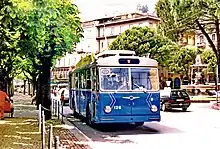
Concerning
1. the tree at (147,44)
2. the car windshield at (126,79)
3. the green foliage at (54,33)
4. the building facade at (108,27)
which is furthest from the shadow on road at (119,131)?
the building facade at (108,27)

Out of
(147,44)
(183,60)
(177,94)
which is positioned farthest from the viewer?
(183,60)

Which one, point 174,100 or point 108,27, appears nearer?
point 174,100

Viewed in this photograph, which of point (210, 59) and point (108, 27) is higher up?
point (108, 27)

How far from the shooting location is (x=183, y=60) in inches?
2997

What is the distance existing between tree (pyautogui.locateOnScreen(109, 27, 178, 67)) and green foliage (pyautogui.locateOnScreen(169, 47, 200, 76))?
1.07 metres

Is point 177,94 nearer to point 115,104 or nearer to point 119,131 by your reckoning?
point 119,131

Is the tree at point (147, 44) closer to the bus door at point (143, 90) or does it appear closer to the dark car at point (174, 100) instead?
the dark car at point (174, 100)

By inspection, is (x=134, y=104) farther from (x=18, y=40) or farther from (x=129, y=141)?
(x=18, y=40)

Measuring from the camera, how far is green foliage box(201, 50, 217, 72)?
237 feet

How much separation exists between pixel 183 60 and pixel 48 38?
56154 mm

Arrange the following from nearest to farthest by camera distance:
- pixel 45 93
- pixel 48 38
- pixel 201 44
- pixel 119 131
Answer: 1. pixel 119 131
2. pixel 48 38
3. pixel 45 93
4. pixel 201 44

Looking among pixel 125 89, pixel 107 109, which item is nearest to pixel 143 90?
pixel 125 89

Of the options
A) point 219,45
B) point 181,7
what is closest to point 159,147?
point 181,7

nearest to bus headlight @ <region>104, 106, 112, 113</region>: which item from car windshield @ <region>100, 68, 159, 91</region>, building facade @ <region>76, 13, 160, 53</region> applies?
car windshield @ <region>100, 68, 159, 91</region>
